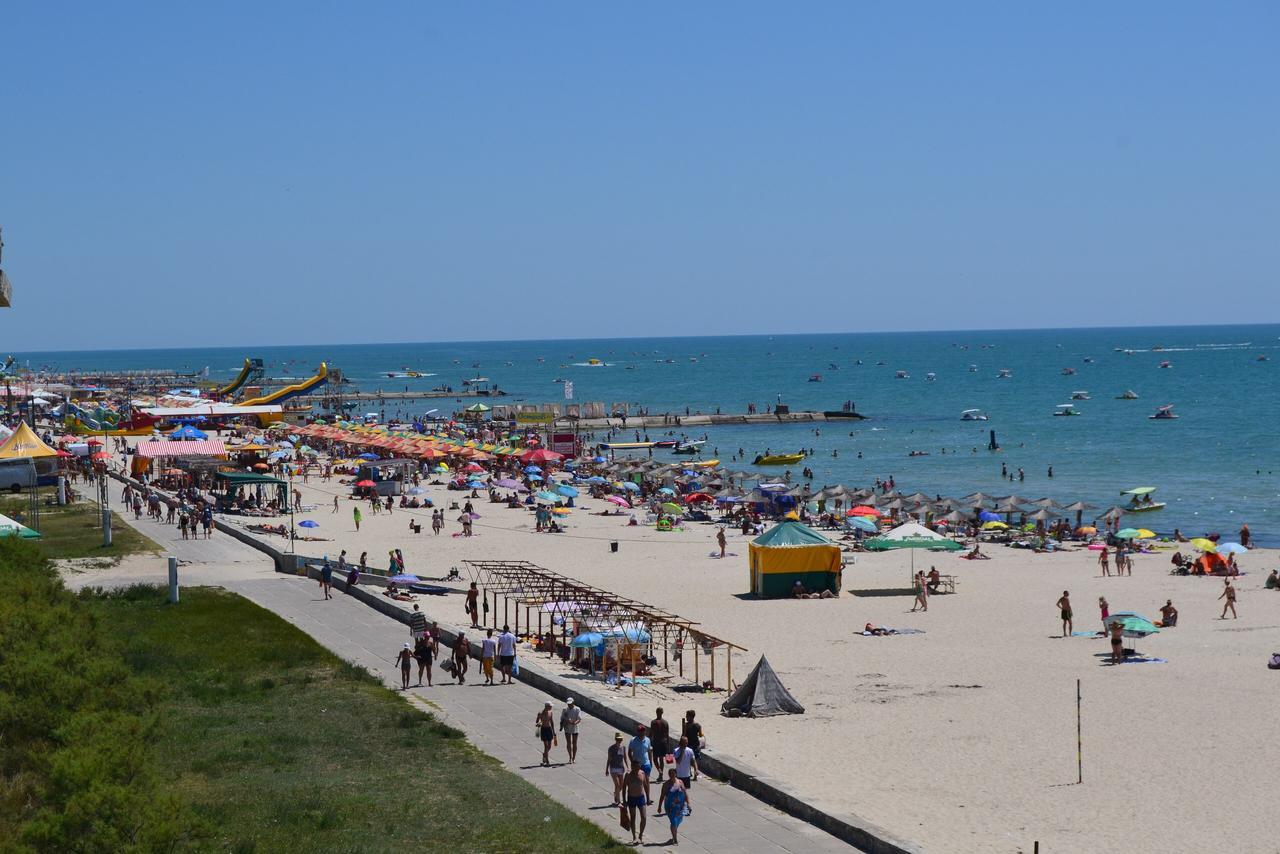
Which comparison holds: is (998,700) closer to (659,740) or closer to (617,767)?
(659,740)

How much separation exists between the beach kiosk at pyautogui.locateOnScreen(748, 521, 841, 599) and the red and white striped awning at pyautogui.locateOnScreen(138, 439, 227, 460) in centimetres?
2569

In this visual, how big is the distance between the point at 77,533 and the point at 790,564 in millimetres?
18385

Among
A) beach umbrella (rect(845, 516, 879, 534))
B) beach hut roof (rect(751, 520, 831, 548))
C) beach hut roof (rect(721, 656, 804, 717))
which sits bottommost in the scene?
beach umbrella (rect(845, 516, 879, 534))

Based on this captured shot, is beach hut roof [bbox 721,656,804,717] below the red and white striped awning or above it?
below

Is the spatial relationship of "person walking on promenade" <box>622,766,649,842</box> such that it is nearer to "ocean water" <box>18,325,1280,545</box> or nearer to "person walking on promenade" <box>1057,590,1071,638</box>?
"person walking on promenade" <box>1057,590,1071,638</box>

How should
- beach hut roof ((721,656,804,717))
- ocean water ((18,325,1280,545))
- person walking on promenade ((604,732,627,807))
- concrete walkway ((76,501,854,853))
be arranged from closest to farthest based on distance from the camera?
concrete walkway ((76,501,854,853)) < person walking on promenade ((604,732,627,807)) < beach hut roof ((721,656,804,717)) < ocean water ((18,325,1280,545))

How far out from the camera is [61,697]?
1246 centimetres

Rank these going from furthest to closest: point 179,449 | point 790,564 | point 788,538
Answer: point 179,449 → point 788,538 → point 790,564

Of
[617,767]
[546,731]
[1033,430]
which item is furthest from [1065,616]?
[1033,430]


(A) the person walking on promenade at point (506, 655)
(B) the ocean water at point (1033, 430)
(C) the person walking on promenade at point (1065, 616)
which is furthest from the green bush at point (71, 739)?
(B) the ocean water at point (1033, 430)

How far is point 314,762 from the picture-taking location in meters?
15.4

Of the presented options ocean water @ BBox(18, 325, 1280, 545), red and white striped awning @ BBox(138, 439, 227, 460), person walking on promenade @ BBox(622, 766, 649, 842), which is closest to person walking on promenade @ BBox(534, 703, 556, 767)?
person walking on promenade @ BBox(622, 766, 649, 842)

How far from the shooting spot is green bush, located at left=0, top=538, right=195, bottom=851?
9.38m

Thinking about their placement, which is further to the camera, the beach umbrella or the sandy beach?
the beach umbrella
